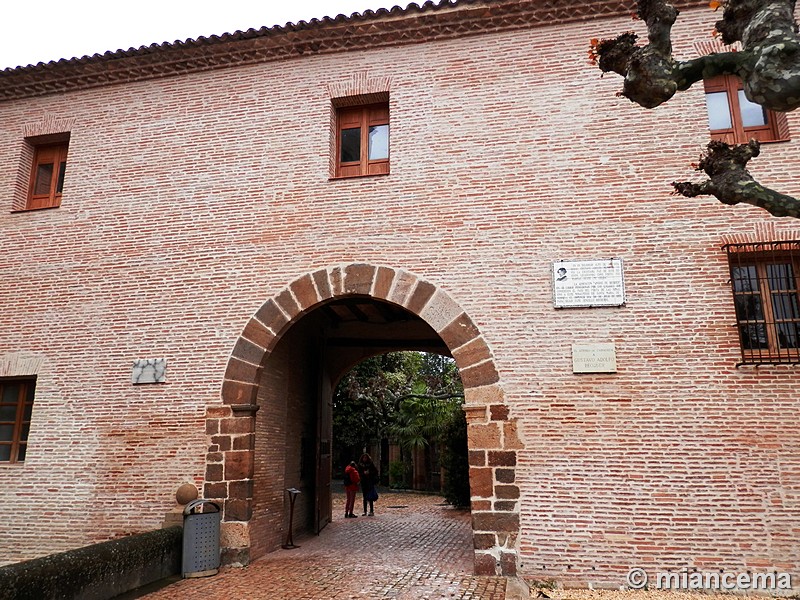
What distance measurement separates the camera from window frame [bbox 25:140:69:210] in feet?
30.4

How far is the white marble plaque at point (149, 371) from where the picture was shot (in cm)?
791

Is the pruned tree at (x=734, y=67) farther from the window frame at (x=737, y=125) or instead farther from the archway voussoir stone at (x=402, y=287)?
the archway voussoir stone at (x=402, y=287)

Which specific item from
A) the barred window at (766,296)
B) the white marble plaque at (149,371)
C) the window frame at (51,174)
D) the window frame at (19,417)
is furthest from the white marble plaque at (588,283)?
the window frame at (51,174)

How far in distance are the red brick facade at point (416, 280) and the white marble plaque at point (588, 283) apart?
0.40 ft

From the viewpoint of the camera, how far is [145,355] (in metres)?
8.05

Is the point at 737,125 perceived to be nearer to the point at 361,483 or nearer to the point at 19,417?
the point at 361,483

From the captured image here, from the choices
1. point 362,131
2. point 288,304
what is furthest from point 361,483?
point 362,131

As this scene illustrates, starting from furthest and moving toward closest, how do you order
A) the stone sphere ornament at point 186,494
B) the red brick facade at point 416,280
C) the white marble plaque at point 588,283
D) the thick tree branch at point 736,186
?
the stone sphere ornament at point 186,494, the white marble plaque at point 588,283, the red brick facade at point 416,280, the thick tree branch at point 736,186

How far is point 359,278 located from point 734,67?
4756 millimetres

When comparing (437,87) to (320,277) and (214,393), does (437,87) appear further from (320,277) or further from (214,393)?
(214,393)

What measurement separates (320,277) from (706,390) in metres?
4.79

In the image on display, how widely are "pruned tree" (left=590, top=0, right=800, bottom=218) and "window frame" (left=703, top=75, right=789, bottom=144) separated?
3.26 metres

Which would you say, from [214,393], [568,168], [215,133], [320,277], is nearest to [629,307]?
[568,168]

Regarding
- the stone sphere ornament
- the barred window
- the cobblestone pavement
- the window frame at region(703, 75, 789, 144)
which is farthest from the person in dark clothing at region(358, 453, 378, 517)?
the window frame at region(703, 75, 789, 144)
